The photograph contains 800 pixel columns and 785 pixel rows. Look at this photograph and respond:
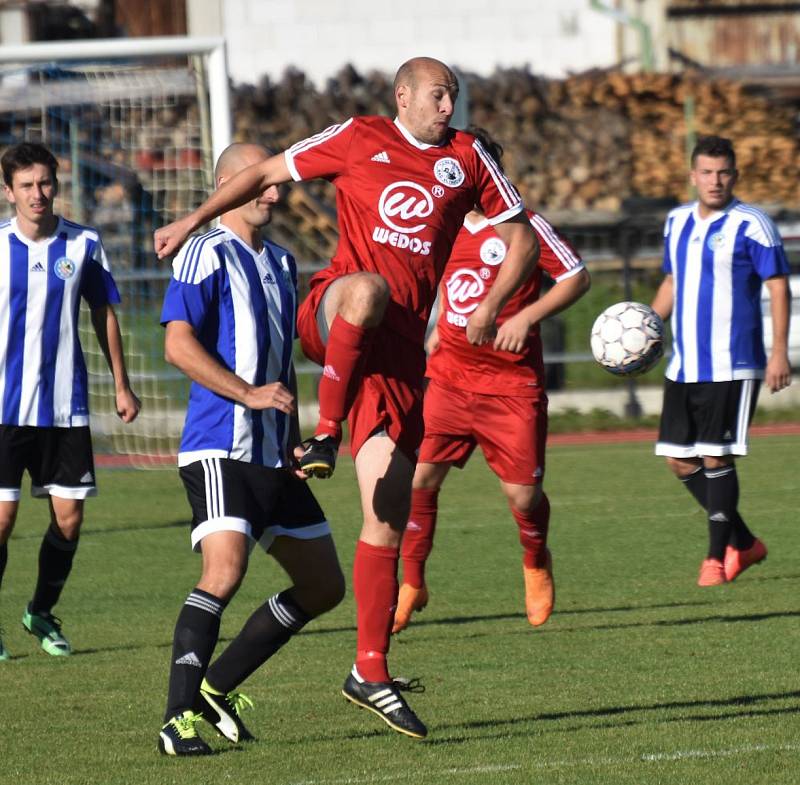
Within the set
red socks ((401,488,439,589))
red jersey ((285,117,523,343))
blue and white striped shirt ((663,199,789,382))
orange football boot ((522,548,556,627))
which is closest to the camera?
red jersey ((285,117,523,343))

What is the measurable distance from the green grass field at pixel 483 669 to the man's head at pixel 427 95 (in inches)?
79.4

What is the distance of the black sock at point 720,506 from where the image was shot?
862 cm

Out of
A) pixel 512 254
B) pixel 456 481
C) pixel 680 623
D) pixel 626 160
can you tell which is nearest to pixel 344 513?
pixel 456 481

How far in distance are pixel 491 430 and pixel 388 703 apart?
2638mm

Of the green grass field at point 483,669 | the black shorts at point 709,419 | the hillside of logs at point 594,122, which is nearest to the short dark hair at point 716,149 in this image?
the black shorts at point 709,419

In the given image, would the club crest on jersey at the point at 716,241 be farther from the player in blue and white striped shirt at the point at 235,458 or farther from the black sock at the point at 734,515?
the player in blue and white striped shirt at the point at 235,458

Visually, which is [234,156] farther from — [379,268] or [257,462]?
[257,462]

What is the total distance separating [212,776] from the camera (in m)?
5.05

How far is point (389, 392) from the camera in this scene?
5695mm

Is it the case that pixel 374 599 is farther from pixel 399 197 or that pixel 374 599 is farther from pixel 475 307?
pixel 475 307

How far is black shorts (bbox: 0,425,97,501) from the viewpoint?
24.7ft

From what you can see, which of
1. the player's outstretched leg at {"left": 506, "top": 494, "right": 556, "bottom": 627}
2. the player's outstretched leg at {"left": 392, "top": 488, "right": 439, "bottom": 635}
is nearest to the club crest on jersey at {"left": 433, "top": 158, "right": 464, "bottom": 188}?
the player's outstretched leg at {"left": 392, "top": 488, "right": 439, "bottom": 635}

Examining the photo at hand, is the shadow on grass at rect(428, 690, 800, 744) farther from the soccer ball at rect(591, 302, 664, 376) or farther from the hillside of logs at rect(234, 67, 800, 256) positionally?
the hillside of logs at rect(234, 67, 800, 256)

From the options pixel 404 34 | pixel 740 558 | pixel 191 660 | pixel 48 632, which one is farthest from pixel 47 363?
pixel 404 34
